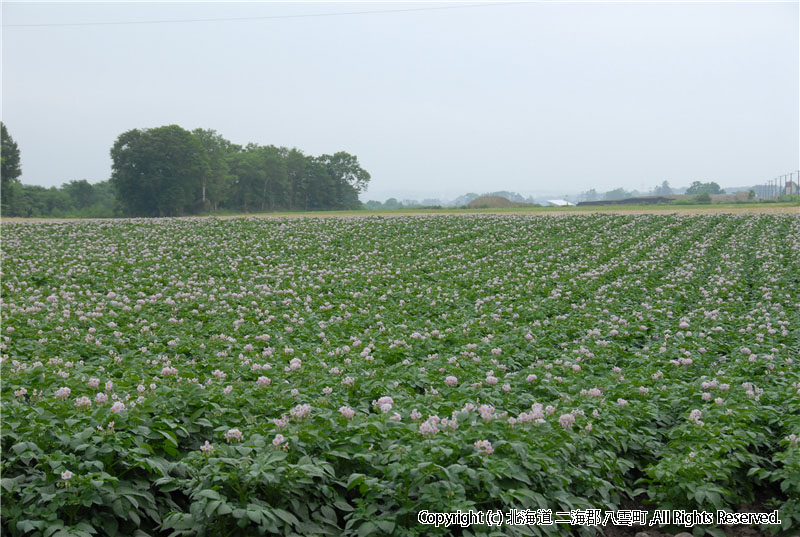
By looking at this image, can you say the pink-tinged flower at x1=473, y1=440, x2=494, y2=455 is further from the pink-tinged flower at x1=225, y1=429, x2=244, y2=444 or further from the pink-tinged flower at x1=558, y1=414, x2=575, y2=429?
the pink-tinged flower at x1=225, y1=429, x2=244, y2=444

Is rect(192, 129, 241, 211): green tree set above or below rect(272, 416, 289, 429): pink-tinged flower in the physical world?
above

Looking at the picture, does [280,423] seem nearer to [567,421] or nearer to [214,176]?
[567,421]

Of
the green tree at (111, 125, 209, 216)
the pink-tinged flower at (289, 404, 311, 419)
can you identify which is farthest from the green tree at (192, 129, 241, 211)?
the pink-tinged flower at (289, 404, 311, 419)

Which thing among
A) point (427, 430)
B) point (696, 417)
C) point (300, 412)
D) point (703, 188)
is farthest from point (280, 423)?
point (703, 188)

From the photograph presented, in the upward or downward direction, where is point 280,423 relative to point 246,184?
downward

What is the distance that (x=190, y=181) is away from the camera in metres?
70.2

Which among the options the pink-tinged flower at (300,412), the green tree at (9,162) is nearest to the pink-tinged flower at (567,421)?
the pink-tinged flower at (300,412)

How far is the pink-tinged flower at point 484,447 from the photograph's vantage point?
4.03 m

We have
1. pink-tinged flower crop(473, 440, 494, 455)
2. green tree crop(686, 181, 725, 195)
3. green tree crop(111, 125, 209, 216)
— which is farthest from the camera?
green tree crop(686, 181, 725, 195)

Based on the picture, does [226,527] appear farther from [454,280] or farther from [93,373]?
[454,280]

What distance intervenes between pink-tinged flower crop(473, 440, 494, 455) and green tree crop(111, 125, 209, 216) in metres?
69.6

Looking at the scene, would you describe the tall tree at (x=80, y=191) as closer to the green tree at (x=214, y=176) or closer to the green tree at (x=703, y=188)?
the green tree at (x=214, y=176)

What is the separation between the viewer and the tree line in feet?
220

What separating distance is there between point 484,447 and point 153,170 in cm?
7083
